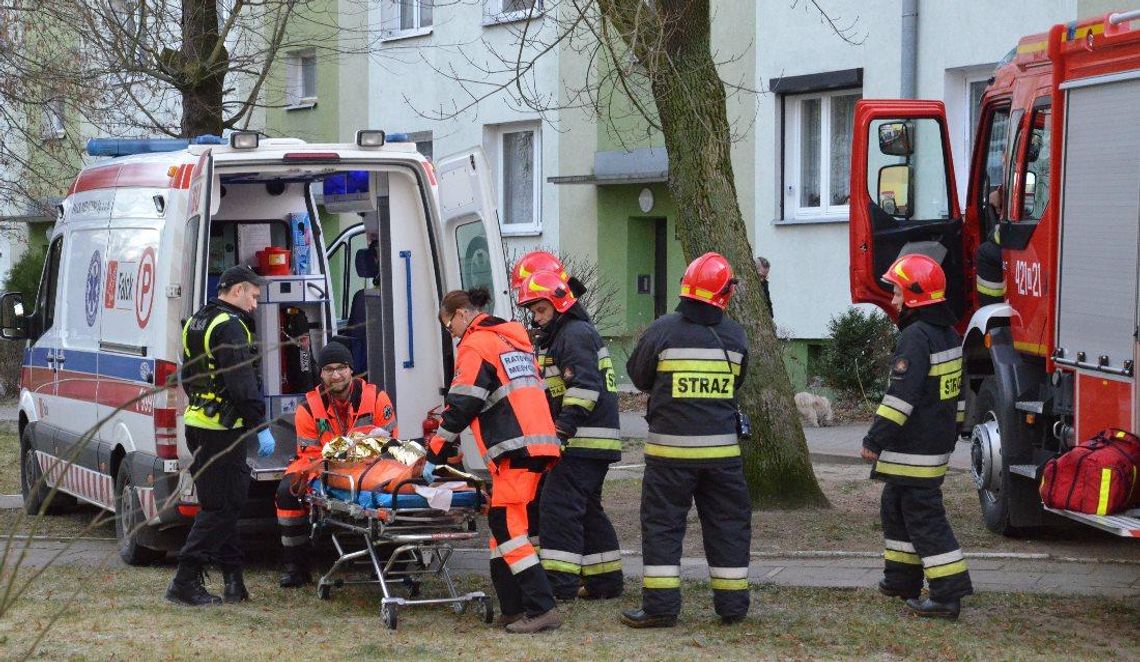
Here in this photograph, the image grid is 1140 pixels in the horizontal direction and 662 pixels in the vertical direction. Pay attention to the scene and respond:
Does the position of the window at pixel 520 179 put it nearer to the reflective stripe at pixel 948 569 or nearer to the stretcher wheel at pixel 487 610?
the stretcher wheel at pixel 487 610

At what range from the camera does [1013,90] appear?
963 cm

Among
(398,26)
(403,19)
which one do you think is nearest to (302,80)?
(398,26)

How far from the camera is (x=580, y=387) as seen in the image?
7.66 metres

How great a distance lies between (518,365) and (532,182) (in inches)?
626

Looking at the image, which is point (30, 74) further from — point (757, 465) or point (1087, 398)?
point (1087, 398)

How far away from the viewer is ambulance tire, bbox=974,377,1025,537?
30.8 ft

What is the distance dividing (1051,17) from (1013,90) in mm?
6622

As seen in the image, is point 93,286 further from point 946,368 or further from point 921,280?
point 946,368

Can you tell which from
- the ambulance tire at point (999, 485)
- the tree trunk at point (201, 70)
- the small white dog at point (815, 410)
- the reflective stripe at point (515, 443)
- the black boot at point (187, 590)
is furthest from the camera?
the small white dog at point (815, 410)

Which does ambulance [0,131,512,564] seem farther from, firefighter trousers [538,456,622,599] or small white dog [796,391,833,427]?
small white dog [796,391,833,427]

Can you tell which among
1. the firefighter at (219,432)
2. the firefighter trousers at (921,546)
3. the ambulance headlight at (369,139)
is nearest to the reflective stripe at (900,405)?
the firefighter trousers at (921,546)

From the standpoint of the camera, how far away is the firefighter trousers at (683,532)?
23.5ft

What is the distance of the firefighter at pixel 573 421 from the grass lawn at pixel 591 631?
0.30m

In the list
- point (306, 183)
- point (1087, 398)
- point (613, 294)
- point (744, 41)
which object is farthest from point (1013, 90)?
point (613, 294)
